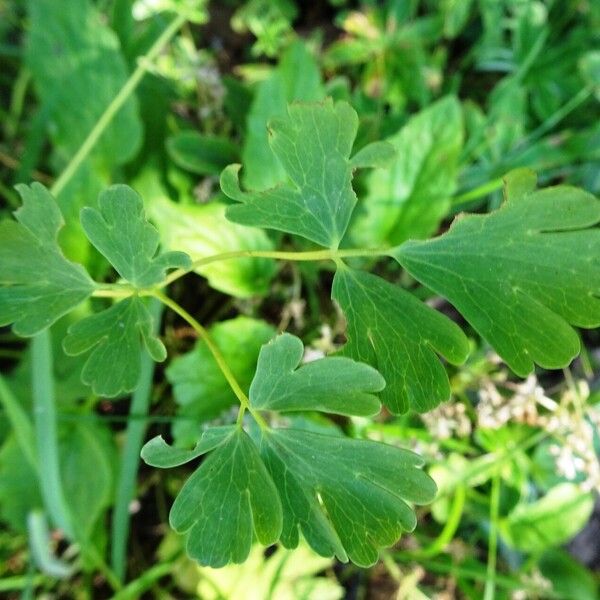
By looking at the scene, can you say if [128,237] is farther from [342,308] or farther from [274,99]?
[274,99]

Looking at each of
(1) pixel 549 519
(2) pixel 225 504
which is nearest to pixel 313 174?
(2) pixel 225 504

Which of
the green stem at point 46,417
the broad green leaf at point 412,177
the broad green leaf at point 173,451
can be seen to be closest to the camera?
the broad green leaf at point 173,451

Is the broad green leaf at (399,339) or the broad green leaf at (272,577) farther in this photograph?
the broad green leaf at (272,577)

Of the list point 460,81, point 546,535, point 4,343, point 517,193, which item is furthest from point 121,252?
point 460,81

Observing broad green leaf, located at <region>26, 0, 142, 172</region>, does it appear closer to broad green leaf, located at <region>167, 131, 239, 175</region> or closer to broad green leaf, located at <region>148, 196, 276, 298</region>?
broad green leaf, located at <region>167, 131, 239, 175</region>

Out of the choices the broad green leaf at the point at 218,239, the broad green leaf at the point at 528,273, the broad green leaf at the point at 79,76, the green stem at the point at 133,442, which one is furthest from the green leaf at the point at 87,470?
the broad green leaf at the point at 528,273

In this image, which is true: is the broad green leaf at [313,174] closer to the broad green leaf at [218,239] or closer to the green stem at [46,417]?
the broad green leaf at [218,239]
